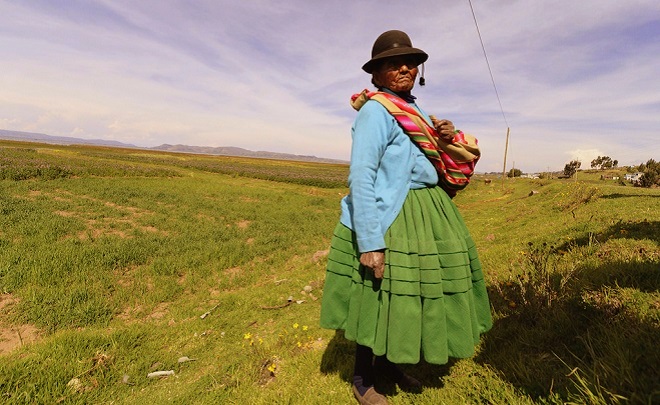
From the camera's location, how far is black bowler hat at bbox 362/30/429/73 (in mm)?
2146

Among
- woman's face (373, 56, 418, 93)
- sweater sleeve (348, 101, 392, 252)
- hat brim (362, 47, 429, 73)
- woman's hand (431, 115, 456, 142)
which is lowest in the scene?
sweater sleeve (348, 101, 392, 252)

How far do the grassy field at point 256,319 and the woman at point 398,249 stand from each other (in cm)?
77

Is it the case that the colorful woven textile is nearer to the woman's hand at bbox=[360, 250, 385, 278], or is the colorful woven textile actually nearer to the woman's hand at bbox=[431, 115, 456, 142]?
the woman's hand at bbox=[431, 115, 456, 142]

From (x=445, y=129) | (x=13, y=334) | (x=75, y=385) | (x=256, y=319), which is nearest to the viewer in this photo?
(x=445, y=129)

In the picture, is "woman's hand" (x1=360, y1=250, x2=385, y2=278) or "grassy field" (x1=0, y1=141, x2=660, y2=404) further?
"grassy field" (x1=0, y1=141, x2=660, y2=404)

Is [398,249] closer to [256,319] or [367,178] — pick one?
[367,178]

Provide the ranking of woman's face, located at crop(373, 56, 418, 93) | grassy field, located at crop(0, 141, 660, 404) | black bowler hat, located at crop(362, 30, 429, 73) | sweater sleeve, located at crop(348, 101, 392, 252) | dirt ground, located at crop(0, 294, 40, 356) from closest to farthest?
sweater sleeve, located at crop(348, 101, 392, 252), black bowler hat, located at crop(362, 30, 429, 73), woman's face, located at crop(373, 56, 418, 93), grassy field, located at crop(0, 141, 660, 404), dirt ground, located at crop(0, 294, 40, 356)

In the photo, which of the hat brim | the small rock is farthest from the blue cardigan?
the small rock

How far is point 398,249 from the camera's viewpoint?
2070 mm

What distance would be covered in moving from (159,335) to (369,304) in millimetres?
4294

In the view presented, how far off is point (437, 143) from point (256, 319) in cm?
466

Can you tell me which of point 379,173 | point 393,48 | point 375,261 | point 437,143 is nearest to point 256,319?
point 375,261

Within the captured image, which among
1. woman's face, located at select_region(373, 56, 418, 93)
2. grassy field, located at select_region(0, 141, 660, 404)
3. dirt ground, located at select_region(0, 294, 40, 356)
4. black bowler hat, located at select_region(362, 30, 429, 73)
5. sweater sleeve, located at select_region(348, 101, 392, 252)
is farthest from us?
dirt ground, located at select_region(0, 294, 40, 356)

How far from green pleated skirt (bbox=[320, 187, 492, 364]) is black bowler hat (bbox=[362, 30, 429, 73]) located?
102 cm
